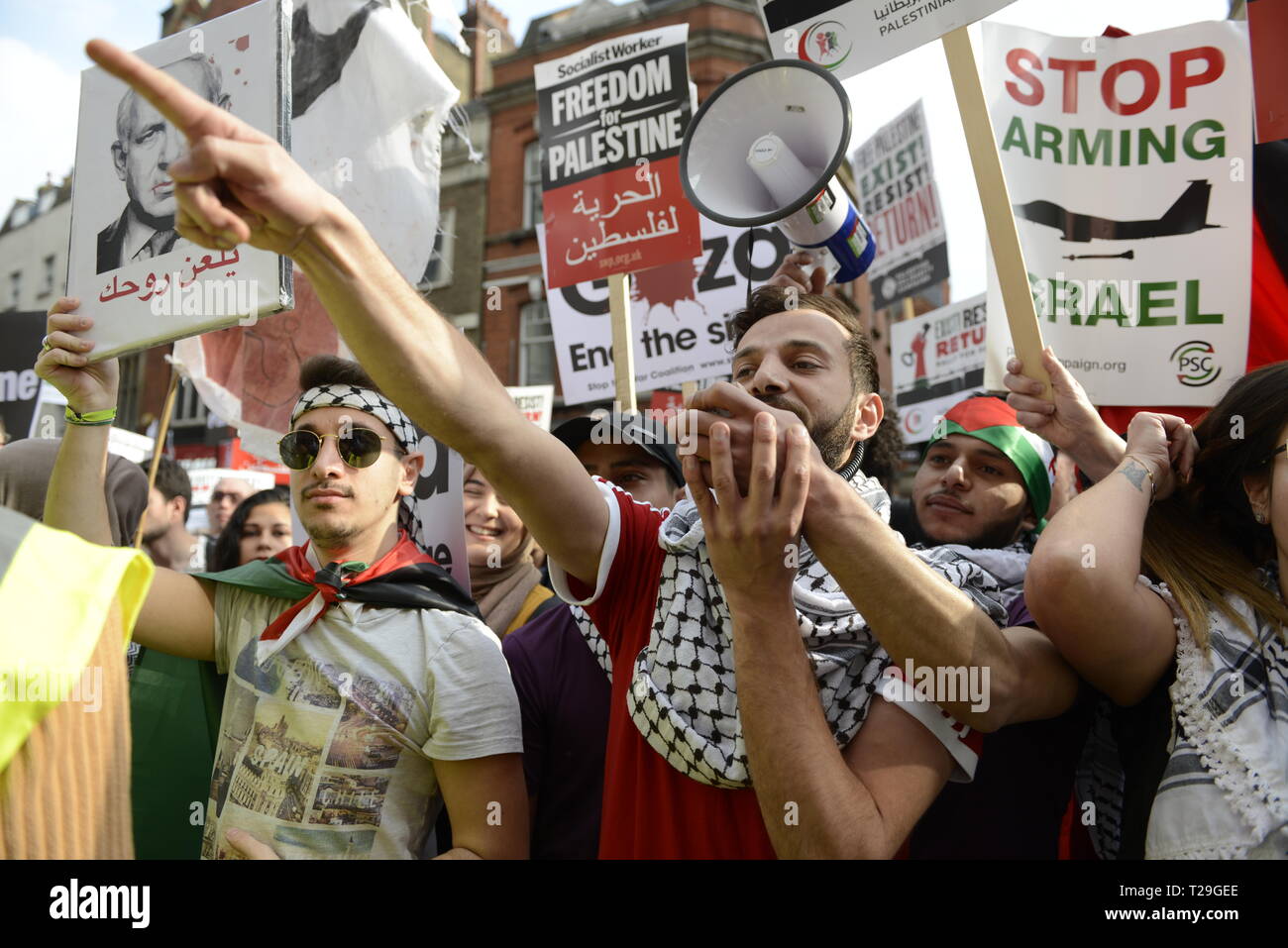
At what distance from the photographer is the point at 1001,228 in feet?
7.07

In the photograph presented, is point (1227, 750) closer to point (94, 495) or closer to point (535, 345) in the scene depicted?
point (94, 495)

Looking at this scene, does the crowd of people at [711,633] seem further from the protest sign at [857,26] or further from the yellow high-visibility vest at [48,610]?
the protest sign at [857,26]

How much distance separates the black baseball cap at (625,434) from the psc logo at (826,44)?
1090mm

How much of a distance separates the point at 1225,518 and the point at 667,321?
341cm

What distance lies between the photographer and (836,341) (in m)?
2.22

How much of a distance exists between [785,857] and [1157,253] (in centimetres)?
224

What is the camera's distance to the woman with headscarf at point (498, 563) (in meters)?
3.10

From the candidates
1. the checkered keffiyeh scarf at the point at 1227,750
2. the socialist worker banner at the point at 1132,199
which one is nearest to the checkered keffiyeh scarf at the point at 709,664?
the checkered keffiyeh scarf at the point at 1227,750

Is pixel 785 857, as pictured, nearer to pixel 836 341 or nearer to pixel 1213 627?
pixel 1213 627

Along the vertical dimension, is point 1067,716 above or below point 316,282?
below

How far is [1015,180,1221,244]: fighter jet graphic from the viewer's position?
2990 millimetres

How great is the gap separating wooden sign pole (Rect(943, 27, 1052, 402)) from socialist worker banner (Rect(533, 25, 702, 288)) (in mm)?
1684

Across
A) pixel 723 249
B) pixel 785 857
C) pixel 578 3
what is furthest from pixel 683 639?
pixel 578 3
